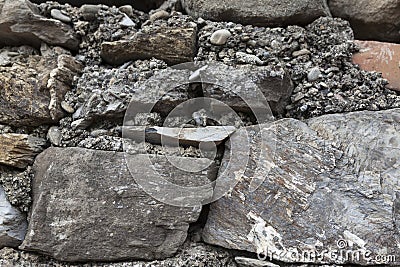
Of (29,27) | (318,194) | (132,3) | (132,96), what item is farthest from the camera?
(132,3)

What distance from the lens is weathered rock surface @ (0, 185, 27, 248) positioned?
3.51ft

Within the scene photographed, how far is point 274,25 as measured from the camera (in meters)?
1.20

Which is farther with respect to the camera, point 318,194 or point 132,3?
point 132,3

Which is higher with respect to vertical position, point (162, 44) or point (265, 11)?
point (265, 11)

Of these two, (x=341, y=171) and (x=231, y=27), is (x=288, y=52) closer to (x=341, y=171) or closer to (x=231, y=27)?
(x=231, y=27)

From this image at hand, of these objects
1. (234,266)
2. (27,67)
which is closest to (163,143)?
(234,266)

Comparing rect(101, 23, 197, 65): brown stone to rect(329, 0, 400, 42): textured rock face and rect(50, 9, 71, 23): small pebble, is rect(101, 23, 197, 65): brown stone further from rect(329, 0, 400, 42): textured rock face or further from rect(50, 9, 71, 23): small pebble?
rect(329, 0, 400, 42): textured rock face

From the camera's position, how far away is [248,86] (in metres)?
1.08

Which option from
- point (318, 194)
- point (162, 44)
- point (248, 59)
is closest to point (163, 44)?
point (162, 44)

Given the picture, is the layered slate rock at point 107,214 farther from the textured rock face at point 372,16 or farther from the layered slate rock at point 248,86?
the textured rock face at point 372,16

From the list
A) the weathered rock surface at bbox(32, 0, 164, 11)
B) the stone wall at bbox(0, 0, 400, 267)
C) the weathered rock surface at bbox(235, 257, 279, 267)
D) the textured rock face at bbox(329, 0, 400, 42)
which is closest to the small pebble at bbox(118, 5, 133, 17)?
the stone wall at bbox(0, 0, 400, 267)

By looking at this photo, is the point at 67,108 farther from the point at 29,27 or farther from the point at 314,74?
the point at 314,74

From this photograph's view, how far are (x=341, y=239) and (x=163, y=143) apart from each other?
18.4 inches

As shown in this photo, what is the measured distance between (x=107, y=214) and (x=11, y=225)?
0.26m
